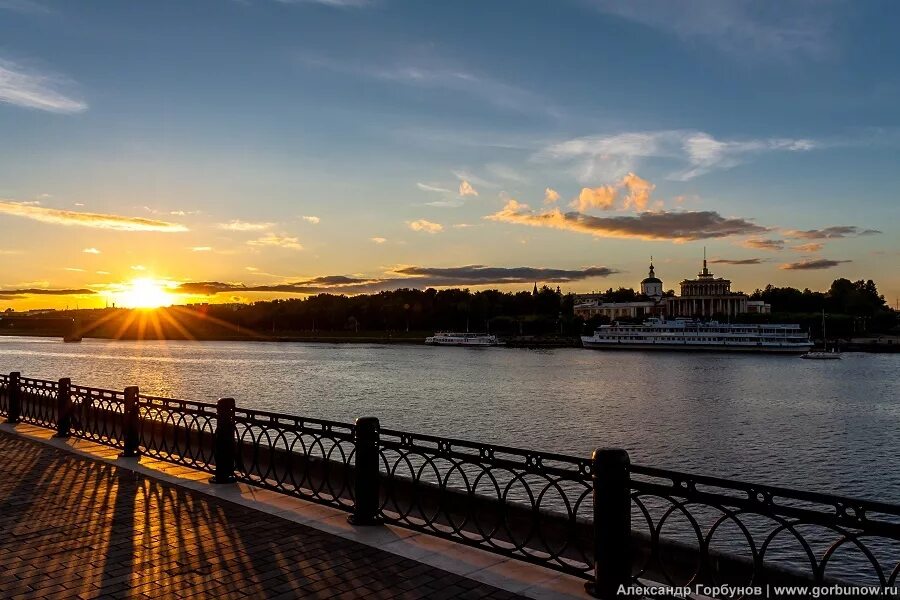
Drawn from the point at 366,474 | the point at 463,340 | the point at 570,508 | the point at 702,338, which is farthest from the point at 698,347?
the point at 570,508

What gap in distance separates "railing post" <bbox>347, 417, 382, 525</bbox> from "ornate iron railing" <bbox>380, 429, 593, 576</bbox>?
0.49 ft

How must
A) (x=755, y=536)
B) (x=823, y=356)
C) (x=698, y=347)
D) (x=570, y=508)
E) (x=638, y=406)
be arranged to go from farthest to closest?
(x=698, y=347) → (x=823, y=356) → (x=638, y=406) → (x=755, y=536) → (x=570, y=508)

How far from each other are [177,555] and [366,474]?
7.64 ft

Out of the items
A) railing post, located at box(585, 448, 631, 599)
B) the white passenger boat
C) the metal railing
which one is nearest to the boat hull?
the white passenger boat

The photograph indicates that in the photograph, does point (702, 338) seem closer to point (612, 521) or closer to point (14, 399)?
point (14, 399)

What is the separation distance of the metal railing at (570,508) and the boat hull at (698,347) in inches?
4634

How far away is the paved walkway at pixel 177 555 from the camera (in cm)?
654

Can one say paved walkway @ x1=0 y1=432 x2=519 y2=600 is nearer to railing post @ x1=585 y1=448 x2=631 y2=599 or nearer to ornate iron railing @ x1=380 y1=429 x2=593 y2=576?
ornate iron railing @ x1=380 y1=429 x2=593 y2=576

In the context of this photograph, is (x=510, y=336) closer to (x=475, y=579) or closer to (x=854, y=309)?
(x=854, y=309)

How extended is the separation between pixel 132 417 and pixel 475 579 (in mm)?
8966

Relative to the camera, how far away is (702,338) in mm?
134000

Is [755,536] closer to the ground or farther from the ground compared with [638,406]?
farther from the ground

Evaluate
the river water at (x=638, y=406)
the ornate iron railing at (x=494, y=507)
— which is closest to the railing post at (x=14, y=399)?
the ornate iron railing at (x=494, y=507)

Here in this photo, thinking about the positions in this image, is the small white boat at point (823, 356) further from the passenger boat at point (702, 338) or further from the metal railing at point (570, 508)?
the metal railing at point (570, 508)
